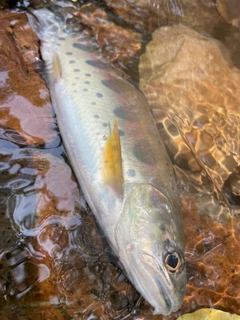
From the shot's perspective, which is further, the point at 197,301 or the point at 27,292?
the point at 197,301

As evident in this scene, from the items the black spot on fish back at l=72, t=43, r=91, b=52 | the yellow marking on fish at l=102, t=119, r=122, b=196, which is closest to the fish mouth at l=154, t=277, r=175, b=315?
the yellow marking on fish at l=102, t=119, r=122, b=196

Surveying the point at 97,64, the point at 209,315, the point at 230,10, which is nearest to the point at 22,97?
the point at 97,64

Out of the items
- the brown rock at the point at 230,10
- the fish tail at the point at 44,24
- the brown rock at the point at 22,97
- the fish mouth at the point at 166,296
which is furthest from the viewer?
the brown rock at the point at 230,10

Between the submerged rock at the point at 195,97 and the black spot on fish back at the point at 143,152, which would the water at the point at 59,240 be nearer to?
the submerged rock at the point at 195,97

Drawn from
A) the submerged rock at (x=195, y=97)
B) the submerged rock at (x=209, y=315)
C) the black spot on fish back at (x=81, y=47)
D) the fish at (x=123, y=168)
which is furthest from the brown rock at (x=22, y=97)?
the submerged rock at (x=209, y=315)

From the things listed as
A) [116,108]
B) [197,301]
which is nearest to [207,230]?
[197,301]

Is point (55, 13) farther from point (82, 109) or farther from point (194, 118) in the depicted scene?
point (194, 118)

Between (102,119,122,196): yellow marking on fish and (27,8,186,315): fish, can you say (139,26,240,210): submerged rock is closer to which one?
(27,8,186,315): fish

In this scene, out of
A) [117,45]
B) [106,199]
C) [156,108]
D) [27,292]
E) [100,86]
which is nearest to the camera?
[27,292]
